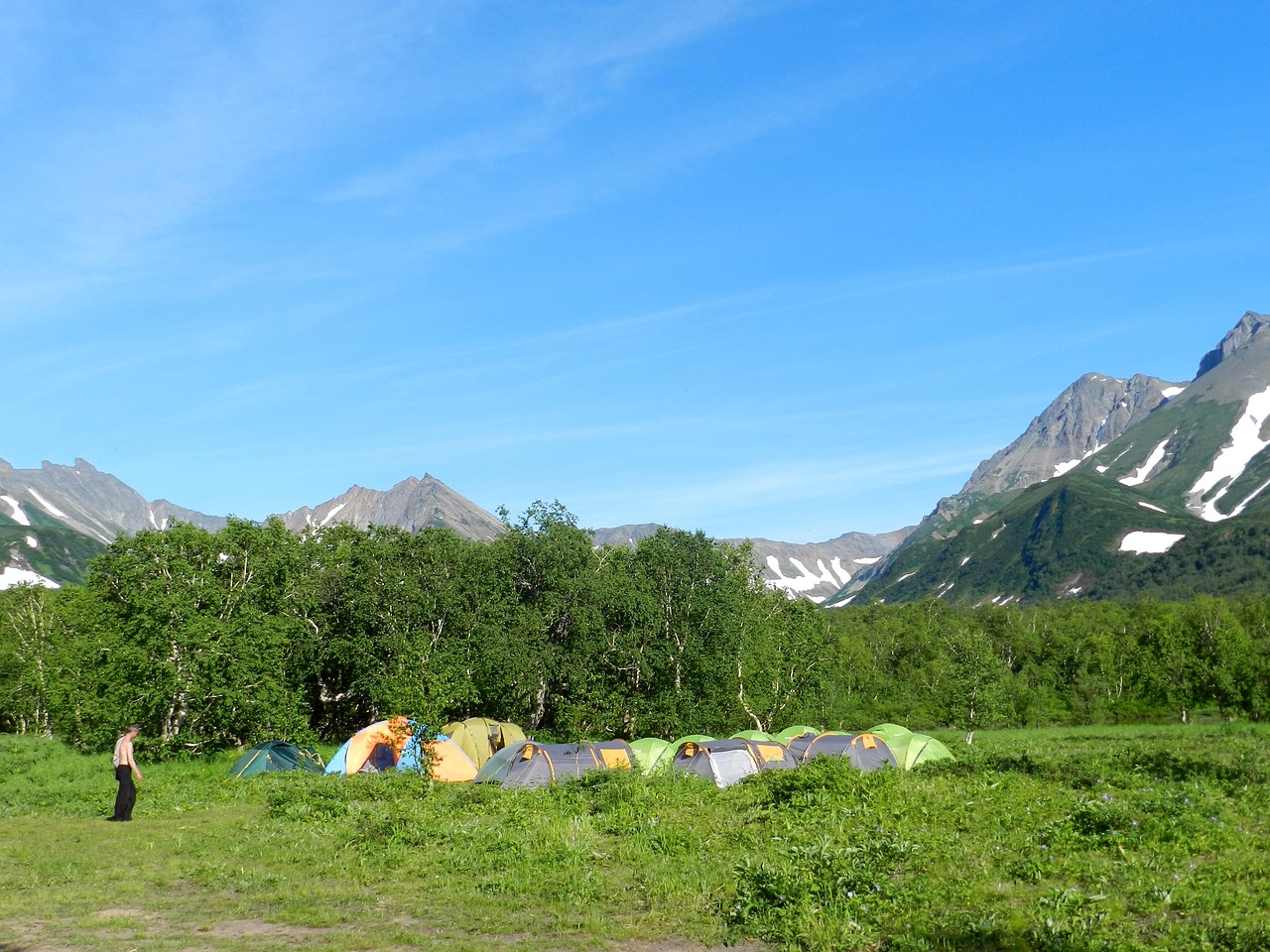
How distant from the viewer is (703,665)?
191ft

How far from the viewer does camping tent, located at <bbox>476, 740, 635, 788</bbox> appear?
104 feet

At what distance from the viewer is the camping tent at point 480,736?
41.3 meters

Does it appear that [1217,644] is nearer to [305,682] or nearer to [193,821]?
[305,682]

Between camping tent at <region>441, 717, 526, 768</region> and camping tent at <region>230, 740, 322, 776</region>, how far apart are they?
5887 mm

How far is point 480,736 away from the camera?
1673 inches

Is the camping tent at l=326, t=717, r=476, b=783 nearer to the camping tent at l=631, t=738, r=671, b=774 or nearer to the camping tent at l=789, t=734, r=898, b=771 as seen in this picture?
the camping tent at l=631, t=738, r=671, b=774

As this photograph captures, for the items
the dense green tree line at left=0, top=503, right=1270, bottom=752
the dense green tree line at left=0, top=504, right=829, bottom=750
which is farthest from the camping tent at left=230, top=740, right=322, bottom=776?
the dense green tree line at left=0, top=504, right=829, bottom=750

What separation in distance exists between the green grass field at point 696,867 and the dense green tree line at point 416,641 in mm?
11368

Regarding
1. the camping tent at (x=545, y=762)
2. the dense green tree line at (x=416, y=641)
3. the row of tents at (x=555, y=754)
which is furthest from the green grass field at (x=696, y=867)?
the dense green tree line at (x=416, y=641)

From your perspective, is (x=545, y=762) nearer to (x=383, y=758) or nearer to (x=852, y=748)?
(x=383, y=758)

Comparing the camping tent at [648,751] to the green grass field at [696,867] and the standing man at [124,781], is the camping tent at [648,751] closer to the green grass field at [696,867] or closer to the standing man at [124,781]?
the green grass field at [696,867]

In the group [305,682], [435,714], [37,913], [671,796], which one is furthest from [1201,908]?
[305,682]

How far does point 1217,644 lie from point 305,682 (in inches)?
3853

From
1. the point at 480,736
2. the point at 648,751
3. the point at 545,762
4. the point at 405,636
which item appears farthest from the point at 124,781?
the point at 405,636
